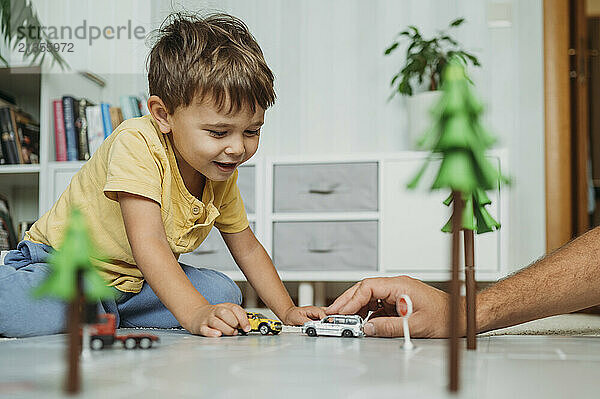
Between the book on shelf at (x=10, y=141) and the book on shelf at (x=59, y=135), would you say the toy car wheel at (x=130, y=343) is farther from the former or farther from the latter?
the book on shelf at (x=10, y=141)

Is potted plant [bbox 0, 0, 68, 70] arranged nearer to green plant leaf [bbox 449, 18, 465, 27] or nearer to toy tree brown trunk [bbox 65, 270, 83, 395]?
green plant leaf [bbox 449, 18, 465, 27]

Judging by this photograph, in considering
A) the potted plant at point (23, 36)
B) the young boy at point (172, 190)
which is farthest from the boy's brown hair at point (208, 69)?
the potted plant at point (23, 36)

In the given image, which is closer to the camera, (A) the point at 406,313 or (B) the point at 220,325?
(A) the point at 406,313

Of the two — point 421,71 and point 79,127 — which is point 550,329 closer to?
point 421,71

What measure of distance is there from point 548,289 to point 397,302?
22 cm

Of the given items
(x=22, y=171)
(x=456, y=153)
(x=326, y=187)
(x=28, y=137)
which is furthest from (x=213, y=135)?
(x=28, y=137)

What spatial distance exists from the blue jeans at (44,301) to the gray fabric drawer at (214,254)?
93 cm

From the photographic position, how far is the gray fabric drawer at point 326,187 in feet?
7.67

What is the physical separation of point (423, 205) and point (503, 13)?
968 mm

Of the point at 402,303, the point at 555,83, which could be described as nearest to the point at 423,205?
the point at 555,83

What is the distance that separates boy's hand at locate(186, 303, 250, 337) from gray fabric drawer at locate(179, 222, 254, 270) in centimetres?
150

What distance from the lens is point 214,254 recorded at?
7.82 ft

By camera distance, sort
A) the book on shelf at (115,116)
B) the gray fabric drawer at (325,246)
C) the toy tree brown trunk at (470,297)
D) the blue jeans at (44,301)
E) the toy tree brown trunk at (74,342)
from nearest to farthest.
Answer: the toy tree brown trunk at (74,342), the toy tree brown trunk at (470,297), the blue jeans at (44,301), the gray fabric drawer at (325,246), the book on shelf at (115,116)

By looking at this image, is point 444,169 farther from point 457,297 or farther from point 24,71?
point 24,71
